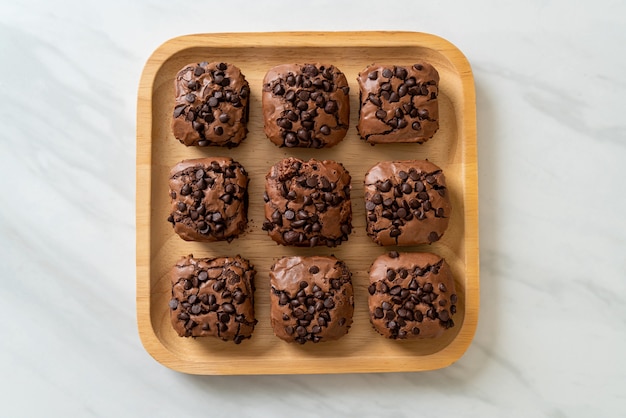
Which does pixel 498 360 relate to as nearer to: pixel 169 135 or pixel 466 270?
pixel 466 270

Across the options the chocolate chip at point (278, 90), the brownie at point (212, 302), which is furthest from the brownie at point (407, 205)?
the brownie at point (212, 302)

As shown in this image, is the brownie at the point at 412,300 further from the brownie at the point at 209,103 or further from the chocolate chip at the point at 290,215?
the brownie at the point at 209,103

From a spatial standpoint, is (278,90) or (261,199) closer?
(278,90)

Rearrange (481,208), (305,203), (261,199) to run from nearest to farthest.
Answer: (305,203), (261,199), (481,208)

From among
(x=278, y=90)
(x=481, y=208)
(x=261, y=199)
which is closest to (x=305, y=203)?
(x=261, y=199)

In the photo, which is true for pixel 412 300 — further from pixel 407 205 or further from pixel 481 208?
pixel 481 208

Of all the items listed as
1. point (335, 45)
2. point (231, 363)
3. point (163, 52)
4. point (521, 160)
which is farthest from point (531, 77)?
point (231, 363)
